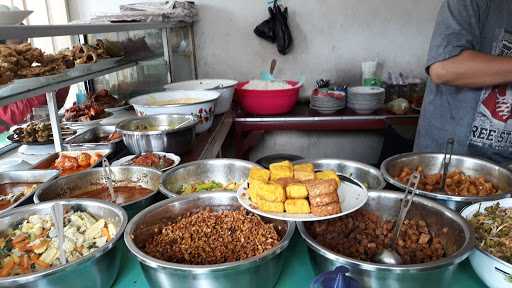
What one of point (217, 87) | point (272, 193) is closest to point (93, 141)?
point (217, 87)

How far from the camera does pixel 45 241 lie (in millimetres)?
1101

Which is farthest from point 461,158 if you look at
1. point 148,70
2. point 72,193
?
point 148,70

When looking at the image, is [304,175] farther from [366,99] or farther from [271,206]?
[366,99]

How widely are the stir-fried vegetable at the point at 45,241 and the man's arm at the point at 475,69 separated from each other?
4.96 feet

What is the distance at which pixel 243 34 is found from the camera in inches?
142

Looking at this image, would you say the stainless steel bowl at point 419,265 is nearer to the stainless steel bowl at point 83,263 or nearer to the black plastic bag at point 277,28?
the stainless steel bowl at point 83,263

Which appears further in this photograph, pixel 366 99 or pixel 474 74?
pixel 366 99

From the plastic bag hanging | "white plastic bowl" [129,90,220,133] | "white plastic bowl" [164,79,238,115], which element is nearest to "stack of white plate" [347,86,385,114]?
the plastic bag hanging

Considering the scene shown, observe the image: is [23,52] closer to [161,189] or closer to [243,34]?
[161,189]

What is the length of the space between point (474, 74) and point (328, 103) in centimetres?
158

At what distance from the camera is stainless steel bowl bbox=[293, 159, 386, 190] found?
1.46 meters

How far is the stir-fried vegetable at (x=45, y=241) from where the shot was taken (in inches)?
41.1

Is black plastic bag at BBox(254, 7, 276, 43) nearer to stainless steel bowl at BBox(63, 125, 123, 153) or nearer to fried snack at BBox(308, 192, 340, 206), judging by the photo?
stainless steel bowl at BBox(63, 125, 123, 153)

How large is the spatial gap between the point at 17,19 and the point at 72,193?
2.35 feet
